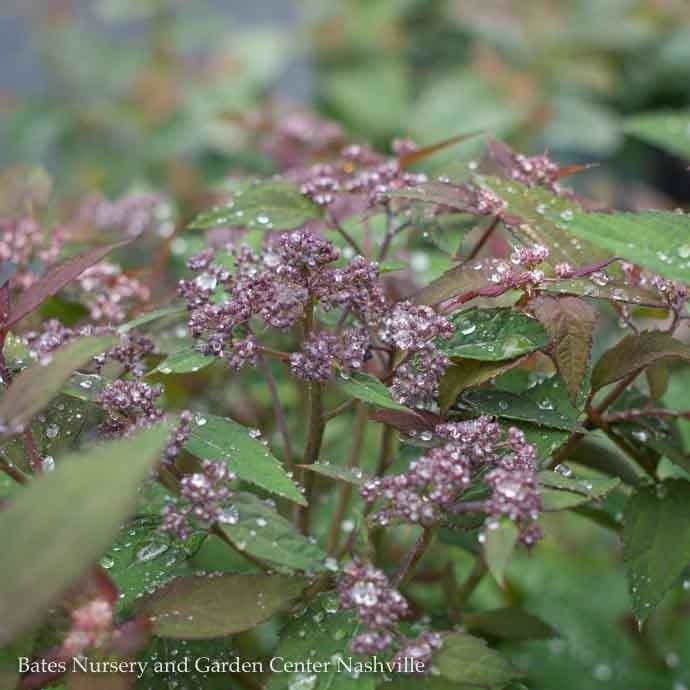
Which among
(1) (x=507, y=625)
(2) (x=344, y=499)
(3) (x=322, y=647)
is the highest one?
(3) (x=322, y=647)

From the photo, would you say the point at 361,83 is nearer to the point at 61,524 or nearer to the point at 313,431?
the point at 313,431

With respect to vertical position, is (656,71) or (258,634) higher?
(258,634)

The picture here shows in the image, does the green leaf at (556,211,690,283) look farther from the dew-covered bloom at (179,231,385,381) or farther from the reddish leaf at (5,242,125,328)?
the reddish leaf at (5,242,125,328)

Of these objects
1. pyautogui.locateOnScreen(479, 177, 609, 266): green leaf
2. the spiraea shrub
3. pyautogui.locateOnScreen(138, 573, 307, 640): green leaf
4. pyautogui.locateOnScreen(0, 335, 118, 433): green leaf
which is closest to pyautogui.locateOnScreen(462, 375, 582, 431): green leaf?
the spiraea shrub

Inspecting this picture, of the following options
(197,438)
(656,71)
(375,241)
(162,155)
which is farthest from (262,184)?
(656,71)

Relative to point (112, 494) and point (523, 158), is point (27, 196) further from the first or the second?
point (112, 494)

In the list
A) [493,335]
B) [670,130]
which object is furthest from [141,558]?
[670,130]

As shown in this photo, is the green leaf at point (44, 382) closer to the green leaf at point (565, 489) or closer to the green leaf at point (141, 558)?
the green leaf at point (141, 558)
